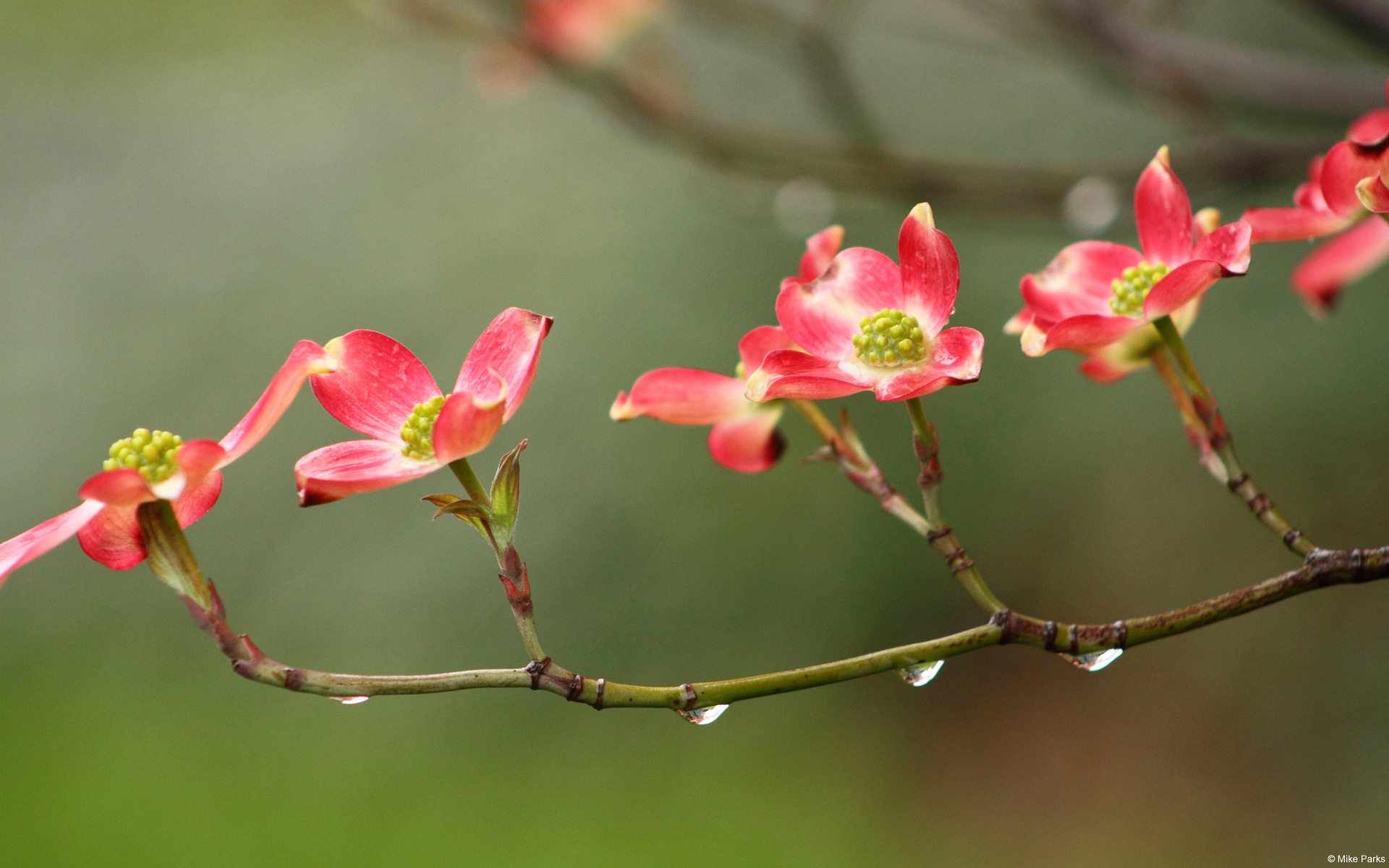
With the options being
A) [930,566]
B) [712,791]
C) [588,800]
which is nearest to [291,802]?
[588,800]

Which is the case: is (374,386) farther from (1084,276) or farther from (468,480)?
(1084,276)

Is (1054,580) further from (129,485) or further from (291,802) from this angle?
(129,485)

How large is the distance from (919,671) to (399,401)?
0.20 meters

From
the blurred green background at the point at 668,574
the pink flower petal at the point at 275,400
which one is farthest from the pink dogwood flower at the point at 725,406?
the blurred green background at the point at 668,574

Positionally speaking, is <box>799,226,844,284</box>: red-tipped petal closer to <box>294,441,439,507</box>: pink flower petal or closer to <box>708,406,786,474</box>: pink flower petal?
<box>708,406,786,474</box>: pink flower petal

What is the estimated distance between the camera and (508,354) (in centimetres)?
35

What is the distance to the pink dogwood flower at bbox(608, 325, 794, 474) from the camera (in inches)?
14.4

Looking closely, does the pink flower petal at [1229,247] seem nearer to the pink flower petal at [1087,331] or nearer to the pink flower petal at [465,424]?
the pink flower petal at [1087,331]

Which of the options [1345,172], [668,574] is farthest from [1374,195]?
[668,574]

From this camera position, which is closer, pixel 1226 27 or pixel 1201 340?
pixel 1201 340

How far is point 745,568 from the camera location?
2131 mm

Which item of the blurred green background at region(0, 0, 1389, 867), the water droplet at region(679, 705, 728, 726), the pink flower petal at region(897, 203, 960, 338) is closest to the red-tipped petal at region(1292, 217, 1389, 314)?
the pink flower petal at region(897, 203, 960, 338)

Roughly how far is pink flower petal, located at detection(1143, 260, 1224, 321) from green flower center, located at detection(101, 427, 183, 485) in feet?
1.06

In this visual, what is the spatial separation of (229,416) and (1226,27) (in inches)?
98.5
